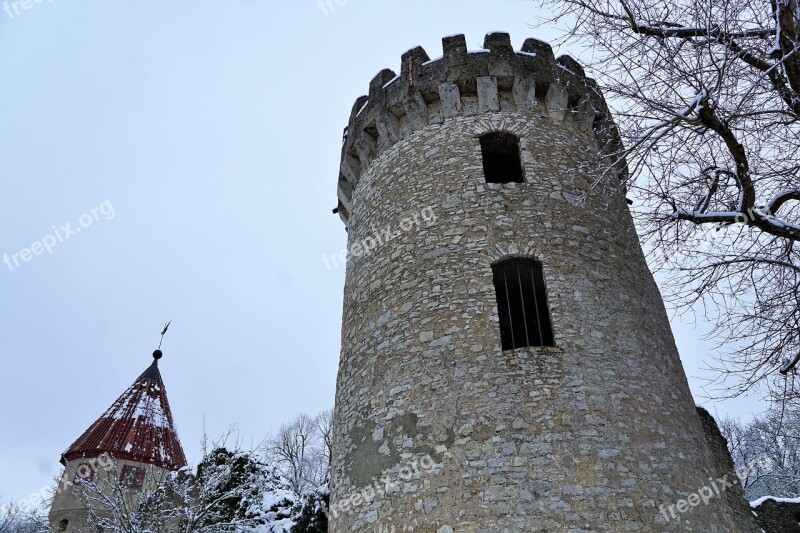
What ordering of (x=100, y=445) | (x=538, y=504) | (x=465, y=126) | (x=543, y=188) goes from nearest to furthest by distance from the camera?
(x=538, y=504) → (x=543, y=188) → (x=465, y=126) → (x=100, y=445)

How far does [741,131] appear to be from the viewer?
5980 millimetres

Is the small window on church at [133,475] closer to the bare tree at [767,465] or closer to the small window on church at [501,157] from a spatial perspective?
the small window on church at [501,157]

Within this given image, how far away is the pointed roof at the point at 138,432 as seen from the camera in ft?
55.7

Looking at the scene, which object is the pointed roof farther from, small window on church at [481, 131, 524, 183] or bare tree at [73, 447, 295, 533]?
small window on church at [481, 131, 524, 183]

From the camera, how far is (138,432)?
Answer: 58.0 ft

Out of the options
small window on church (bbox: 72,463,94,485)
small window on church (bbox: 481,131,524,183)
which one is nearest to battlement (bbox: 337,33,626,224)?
small window on church (bbox: 481,131,524,183)

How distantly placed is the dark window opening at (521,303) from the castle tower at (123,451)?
11.3 m

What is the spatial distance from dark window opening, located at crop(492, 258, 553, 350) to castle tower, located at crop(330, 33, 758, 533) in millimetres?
31

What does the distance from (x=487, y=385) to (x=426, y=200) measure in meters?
3.16

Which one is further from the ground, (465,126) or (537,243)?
(465,126)

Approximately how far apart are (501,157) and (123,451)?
13818 mm

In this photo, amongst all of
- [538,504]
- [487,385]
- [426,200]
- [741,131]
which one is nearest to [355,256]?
[426,200]

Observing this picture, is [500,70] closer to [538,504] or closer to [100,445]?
[538,504]

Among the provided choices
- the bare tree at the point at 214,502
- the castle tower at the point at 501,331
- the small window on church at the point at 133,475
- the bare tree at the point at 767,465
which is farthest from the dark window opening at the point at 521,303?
the bare tree at the point at 767,465
